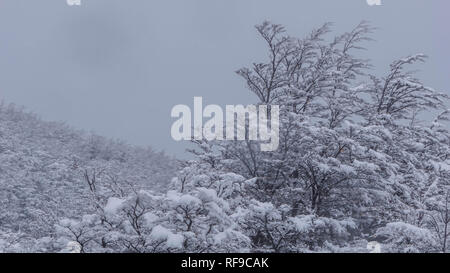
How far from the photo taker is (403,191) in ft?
35.6

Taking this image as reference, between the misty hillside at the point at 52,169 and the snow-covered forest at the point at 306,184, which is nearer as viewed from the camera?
the snow-covered forest at the point at 306,184

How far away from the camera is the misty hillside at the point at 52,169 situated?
20000 millimetres

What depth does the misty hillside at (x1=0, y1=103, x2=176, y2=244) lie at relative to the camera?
65.6 ft

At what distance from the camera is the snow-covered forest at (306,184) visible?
308 inches

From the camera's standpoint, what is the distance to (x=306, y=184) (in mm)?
10836

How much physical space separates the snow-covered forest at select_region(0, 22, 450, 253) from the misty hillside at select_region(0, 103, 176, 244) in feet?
5.81

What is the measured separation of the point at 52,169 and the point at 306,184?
1870cm

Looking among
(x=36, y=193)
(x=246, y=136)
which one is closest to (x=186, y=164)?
(x=246, y=136)

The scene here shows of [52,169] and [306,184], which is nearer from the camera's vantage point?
[306,184]

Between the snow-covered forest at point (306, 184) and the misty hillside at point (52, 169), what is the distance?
177cm

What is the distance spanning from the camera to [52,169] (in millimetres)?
26219

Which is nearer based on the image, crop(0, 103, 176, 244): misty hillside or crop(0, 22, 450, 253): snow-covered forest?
crop(0, 22, 450, 253): snow-covered forest
